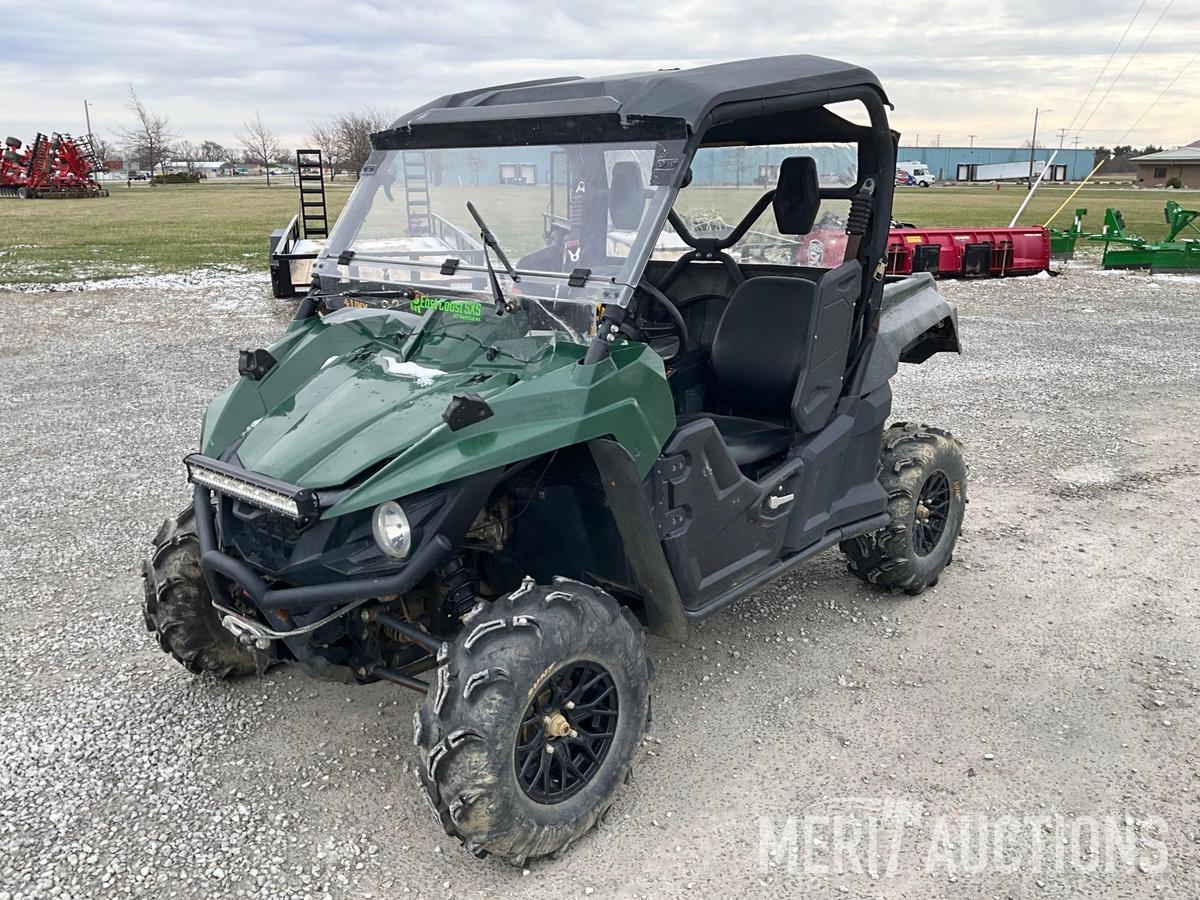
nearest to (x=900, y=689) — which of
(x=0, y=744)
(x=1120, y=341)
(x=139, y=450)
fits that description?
(x=0, y=744)

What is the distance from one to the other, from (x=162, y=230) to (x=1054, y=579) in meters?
25.8

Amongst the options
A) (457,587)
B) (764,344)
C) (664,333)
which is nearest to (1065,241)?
(764,344)

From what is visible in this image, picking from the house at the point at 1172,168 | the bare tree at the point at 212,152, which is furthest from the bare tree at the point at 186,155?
the house at the point at 1172,168

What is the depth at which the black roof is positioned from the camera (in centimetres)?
328

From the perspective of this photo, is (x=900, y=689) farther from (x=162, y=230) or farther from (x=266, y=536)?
(x=162, y=230)

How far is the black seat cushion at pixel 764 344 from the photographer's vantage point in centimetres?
414

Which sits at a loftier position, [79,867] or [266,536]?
[266,536]

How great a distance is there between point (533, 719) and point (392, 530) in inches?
28.0

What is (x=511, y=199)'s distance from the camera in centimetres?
366

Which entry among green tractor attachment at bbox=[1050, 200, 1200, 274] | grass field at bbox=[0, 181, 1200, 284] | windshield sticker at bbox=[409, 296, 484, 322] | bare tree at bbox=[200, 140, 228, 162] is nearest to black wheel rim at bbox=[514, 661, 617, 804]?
windshield sticker at bbox=[409, 296, 484, 322]

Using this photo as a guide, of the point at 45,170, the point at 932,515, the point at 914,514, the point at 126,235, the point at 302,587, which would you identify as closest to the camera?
the point at 302,587

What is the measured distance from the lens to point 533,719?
9.82ft

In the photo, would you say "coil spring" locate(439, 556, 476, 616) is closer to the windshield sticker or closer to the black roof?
the windshield sticker

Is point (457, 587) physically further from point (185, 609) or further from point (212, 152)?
point (212, 152)
